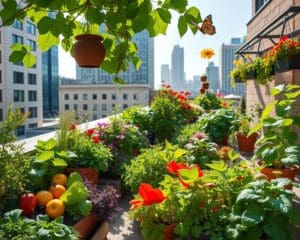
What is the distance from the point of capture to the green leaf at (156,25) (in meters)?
1.24

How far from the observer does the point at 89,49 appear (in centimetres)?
159

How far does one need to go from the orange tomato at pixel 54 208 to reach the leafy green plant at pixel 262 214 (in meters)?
1.09

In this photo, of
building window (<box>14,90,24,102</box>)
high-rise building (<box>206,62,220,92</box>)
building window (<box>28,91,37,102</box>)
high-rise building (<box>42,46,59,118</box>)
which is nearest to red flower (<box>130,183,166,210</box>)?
high-rise building (<box>206,62,220,92</box>)

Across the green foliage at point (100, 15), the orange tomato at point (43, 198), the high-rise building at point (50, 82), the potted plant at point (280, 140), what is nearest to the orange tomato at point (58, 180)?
the orange tomato at point (43, 198)

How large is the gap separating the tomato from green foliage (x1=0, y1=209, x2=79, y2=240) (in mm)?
297

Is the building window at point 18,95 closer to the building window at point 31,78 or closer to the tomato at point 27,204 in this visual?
the building window at point 31,78

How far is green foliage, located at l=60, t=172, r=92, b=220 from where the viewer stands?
2252 millimetres

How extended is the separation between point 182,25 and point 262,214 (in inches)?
45.2

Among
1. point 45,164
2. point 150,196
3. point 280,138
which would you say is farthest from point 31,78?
point 150,196

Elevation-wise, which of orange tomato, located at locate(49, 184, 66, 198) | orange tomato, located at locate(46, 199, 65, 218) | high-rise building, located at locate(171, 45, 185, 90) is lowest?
orange tomato, located at locate(46, 199, 65, 218)

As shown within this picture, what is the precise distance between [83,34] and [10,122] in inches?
38.0

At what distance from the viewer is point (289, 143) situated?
9.28 feet

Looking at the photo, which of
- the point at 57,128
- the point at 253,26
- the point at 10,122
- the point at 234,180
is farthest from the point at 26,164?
the point at 253,26

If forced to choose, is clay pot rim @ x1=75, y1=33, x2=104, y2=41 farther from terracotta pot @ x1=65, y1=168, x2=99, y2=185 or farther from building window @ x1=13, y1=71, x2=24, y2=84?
building window @ x1=13, y1=71, x2=24, y2=84
